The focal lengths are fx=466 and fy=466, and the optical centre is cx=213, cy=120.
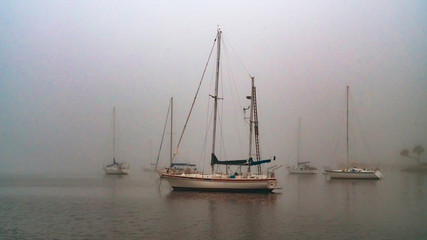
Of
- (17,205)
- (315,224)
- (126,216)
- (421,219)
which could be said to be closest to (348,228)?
(315,224)

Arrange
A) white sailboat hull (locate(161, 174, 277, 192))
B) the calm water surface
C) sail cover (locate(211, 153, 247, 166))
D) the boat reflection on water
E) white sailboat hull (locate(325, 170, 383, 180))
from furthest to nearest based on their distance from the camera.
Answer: white sailboat hull (locate(325, 170, 383, 180)) < sail cover (locate(211, 153, 247, 166)) < white sailboat hull (locate(161, 174, 277, 192)) < the boat reflection on water < the calm water surface

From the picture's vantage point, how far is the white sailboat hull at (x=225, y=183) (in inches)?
1790

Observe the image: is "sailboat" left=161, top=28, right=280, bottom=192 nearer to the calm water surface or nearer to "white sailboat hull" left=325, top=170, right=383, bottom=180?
the calm water surface

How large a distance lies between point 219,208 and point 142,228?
1025cm

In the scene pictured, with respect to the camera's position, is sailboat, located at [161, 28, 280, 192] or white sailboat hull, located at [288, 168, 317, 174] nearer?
sailboat, located at [161, 28, 280, 192]

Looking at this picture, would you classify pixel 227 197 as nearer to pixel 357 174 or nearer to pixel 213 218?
pixel 213 218

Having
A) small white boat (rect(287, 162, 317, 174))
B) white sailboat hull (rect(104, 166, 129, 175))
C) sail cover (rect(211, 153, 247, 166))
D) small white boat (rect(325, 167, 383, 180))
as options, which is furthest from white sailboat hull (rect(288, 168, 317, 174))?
sail cover (rect(211, 153, 247, 166))

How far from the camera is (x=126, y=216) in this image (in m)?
31.2

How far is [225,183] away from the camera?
45562mm

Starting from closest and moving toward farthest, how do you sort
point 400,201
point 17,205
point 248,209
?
point 248,209, point 17,205, point 400,201

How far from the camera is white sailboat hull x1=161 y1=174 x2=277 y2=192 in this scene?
45469 mm

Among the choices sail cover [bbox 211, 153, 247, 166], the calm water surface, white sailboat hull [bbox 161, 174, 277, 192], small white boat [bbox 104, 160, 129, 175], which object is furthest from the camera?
small white boat [bbox 104, 160, 129, 175]

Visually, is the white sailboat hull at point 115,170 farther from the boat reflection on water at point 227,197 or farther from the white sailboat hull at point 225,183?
the white sailboat hull at point 225,183

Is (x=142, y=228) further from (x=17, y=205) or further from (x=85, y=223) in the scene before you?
(x=17, y=205)
